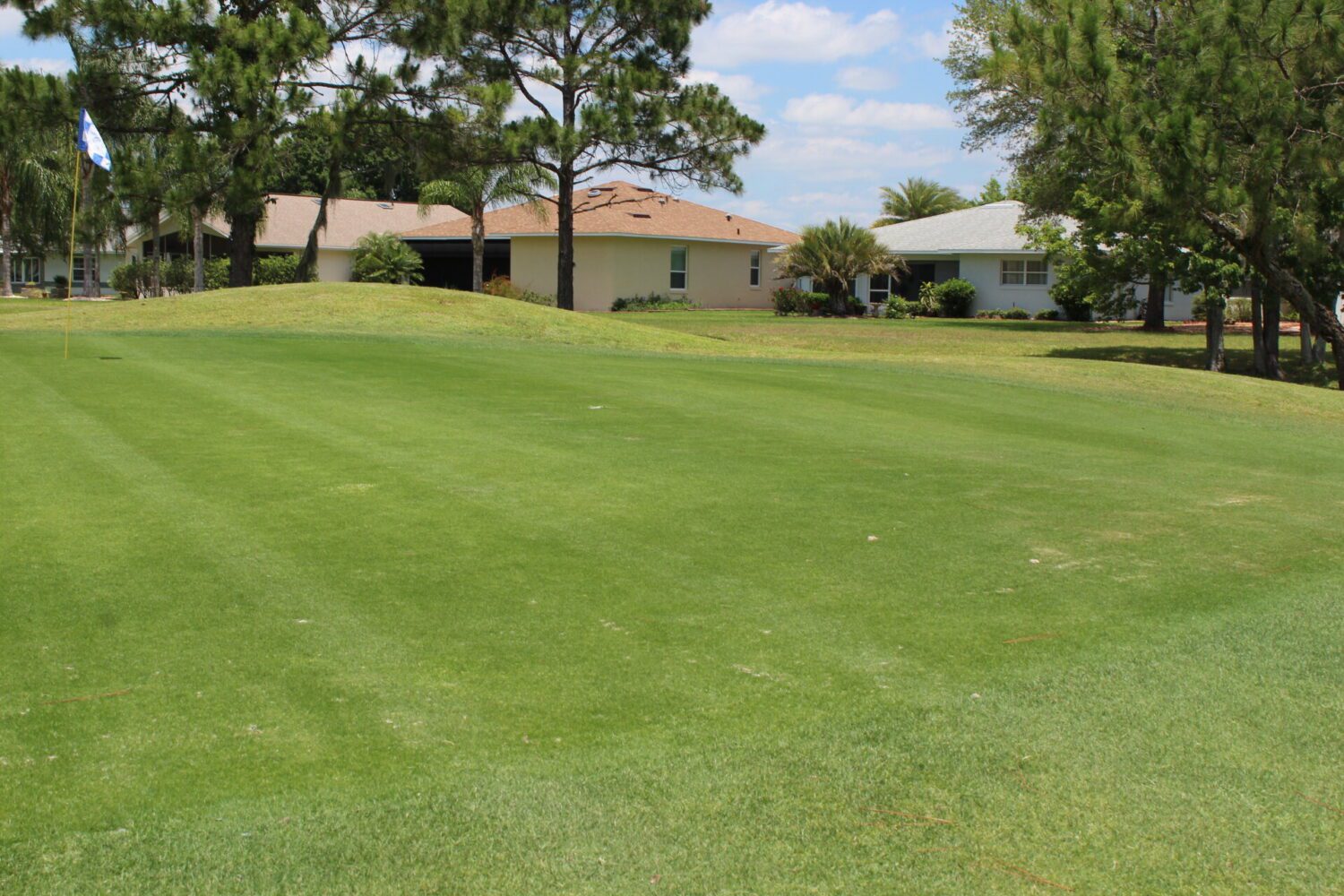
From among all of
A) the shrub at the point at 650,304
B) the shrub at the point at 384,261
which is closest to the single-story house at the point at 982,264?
the shrub at the point at 650,304

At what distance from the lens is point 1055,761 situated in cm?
491

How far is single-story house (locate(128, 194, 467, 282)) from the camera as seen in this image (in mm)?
55188

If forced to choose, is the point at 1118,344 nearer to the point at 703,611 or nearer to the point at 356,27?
the point at 356,27

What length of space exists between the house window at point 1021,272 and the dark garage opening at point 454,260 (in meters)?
21.8

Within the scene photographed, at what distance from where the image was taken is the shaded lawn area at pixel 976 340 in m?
31.2

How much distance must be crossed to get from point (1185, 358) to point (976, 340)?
19.0 feet

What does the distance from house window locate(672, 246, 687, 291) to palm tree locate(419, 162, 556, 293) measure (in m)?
8.39

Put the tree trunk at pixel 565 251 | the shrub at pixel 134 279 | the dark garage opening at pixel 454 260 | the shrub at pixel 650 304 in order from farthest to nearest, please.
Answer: the dark garage opening at pixel 454 260
the shrub at pixel 134 279
the shrub at pixel 650 304
the tree trunk at pixel 565 251

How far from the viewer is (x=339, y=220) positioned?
58.0 m

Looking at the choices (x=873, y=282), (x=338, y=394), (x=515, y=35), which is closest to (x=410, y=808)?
(x=338, y=394)

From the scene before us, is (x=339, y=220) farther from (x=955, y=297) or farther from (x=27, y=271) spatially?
(x=955, y=297)

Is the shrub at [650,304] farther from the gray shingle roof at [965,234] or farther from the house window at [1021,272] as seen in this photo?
the house window at [1021,272]

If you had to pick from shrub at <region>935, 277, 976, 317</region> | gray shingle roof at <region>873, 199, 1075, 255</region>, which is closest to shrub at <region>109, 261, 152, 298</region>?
gray shingle roof at <region>873, 199, 1075, 255</region>

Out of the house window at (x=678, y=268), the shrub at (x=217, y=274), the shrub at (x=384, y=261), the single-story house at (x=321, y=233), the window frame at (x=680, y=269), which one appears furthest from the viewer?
the single-story house at (x=321, y=233)
